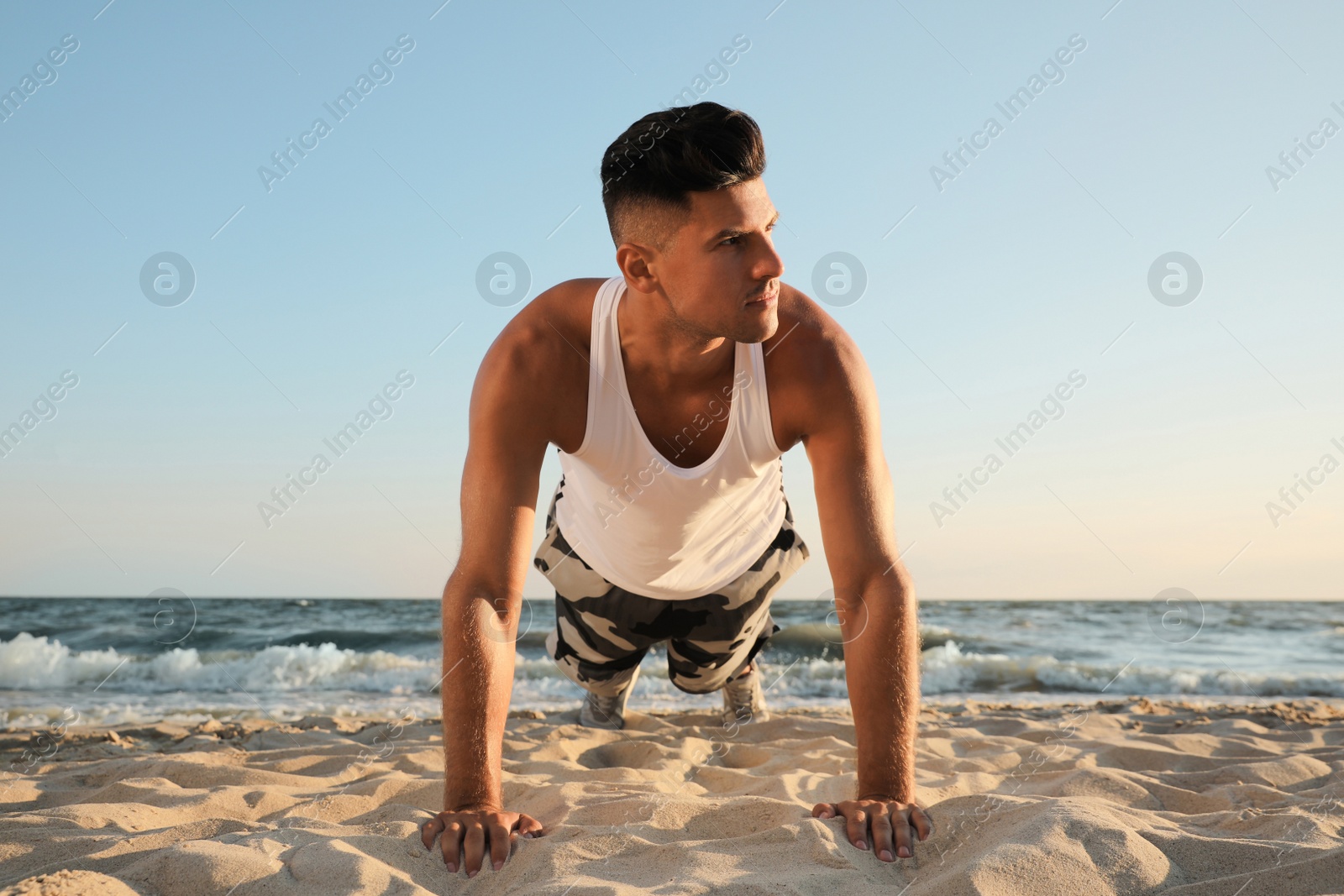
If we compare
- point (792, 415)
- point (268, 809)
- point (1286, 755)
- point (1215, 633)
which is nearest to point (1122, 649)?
point (1215, 633)

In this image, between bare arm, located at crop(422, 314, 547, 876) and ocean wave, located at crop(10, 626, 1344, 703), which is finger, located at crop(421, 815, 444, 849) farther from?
ocean wave, located at crop(10, 626, 1344, 703)

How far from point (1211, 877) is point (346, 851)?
1941 mm

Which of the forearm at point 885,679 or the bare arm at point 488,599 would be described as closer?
the bare arm at point 488,599

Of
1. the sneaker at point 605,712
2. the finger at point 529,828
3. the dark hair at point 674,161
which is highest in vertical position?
the dark hair at point 674,161

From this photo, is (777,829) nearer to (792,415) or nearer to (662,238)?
(792,415)

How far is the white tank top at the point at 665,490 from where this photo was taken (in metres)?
2.77

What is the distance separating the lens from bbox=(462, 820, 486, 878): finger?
1973mm

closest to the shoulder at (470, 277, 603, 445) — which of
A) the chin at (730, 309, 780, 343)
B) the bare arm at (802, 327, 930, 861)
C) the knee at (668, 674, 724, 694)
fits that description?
the chin at (730, 309, 780, 343)

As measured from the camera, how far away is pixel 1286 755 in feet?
12.2

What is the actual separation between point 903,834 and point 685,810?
0.64m

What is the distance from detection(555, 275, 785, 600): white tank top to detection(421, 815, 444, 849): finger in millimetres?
1232

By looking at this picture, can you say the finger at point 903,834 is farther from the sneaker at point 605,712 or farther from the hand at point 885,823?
the sneaker at point 605,712

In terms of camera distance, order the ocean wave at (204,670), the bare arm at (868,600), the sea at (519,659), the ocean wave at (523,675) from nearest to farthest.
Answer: the bare arm at (868,600) → the sea at (519,659) → the ocean wave at (523,675) → the ocean wave at (204,670)

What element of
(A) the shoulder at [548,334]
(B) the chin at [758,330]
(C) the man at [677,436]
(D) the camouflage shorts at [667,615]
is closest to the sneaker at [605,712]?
(D) the camouflage shorts at [667,615]
